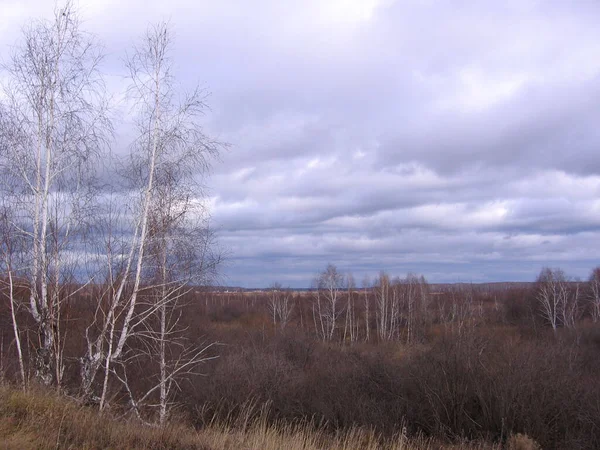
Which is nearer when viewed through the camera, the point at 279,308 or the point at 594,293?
the point at 594,293

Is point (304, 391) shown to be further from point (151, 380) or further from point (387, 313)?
point (387, 313)

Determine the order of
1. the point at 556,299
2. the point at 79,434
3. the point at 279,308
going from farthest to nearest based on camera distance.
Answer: the point at 279,308, the point at 556,299, the point at 79,434

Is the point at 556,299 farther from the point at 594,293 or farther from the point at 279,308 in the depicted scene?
the point at 279,308

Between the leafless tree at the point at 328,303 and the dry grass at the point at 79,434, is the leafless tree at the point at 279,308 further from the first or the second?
the dry grass at the point at 79,434

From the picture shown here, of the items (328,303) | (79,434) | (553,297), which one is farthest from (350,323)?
(79,434)

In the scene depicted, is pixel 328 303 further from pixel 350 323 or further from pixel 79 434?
pixel 79 434

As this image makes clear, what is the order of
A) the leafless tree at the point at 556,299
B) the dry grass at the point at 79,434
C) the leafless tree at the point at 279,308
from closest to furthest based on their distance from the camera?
1. the dry grass at the point at 79,434
2. the leafless tree at the point at 556,299
3. the leafless tree at the point at 279,308

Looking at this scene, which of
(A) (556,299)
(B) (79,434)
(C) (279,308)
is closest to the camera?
(B) (79,434)

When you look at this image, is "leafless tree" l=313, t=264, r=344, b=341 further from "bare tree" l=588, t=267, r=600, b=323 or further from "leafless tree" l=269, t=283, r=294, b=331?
"bare tree" l=588, t=267, r=600, b=323

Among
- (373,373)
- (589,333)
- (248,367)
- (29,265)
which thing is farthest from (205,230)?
(589,333)

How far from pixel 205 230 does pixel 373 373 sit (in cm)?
2309

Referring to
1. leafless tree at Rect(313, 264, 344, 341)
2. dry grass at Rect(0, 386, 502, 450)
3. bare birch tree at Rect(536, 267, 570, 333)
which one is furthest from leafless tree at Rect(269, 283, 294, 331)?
dry grass at Rect(0, 386, 502, 450)

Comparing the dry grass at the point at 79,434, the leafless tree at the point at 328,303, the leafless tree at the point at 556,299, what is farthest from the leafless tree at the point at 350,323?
the dry grass at the point at 79,434

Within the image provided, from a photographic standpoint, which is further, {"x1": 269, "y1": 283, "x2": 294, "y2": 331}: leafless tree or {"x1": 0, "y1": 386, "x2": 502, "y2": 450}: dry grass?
{"x1": 269, "y1": 283, "x2": 294, "y2": 331}: leafless tree
